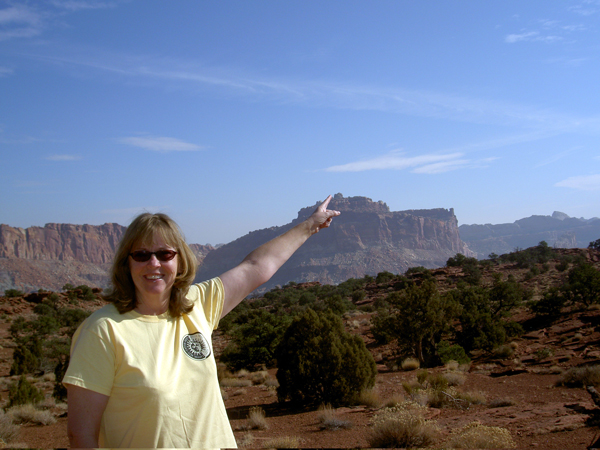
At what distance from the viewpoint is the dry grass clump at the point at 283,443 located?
22.2 feet

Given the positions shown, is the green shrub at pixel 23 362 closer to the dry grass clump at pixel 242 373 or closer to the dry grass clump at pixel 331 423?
the dry grass clump at pixel 242 373

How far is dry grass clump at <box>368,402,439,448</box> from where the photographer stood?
21.3ft

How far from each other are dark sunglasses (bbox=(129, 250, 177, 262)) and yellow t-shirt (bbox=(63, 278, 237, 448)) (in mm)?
230

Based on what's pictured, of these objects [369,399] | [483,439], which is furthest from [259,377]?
[483,439]

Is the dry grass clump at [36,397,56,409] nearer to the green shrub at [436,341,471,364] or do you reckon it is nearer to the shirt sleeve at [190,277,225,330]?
the shirt sleeve at [190,277,225,330]

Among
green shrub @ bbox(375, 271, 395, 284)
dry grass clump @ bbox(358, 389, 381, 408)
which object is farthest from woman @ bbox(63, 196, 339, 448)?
green shrub @ bbox(375, 271, 395, 284)

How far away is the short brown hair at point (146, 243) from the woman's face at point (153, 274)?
0.07 ft

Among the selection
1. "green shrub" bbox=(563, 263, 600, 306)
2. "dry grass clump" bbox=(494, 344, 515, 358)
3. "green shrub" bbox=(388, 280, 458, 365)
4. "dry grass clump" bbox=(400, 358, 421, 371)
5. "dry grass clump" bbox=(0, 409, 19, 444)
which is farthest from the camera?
"green shrub" bbox=(563, 263, 600, 306)

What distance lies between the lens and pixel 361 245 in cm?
13738

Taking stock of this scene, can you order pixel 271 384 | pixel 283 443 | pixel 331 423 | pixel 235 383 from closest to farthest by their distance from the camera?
pixel 283 443 → pixel 331 423 → pixel 271 384 → pixel 235 383

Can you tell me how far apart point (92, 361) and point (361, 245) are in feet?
451

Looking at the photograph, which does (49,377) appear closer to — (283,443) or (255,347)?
(255,347)

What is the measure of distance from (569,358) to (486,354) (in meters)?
3.23

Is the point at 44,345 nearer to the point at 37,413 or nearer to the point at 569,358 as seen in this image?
the point at 37,413
